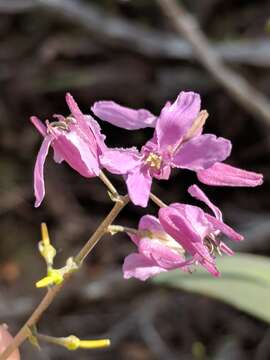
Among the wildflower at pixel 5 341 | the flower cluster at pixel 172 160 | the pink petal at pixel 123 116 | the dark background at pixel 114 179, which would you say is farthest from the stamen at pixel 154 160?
the dark background at pixel 114 179

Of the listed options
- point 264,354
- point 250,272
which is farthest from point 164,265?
point 264,354

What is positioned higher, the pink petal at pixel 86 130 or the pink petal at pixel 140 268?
the pink petal at pixel 86 130

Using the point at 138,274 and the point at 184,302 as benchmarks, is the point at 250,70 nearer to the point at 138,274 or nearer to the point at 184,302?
the point at 184,302

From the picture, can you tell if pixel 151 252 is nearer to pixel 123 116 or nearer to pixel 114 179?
pixel 123 116

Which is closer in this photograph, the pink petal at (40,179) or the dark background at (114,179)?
the pink petal at (40,179)

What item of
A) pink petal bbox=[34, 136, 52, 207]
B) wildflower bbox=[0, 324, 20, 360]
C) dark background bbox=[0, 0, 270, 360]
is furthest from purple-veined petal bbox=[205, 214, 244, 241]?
dark background bbox=[0, 0, 270, 360]

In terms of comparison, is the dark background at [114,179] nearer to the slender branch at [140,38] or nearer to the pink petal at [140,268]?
Answer: the slender branch at [140,38]
